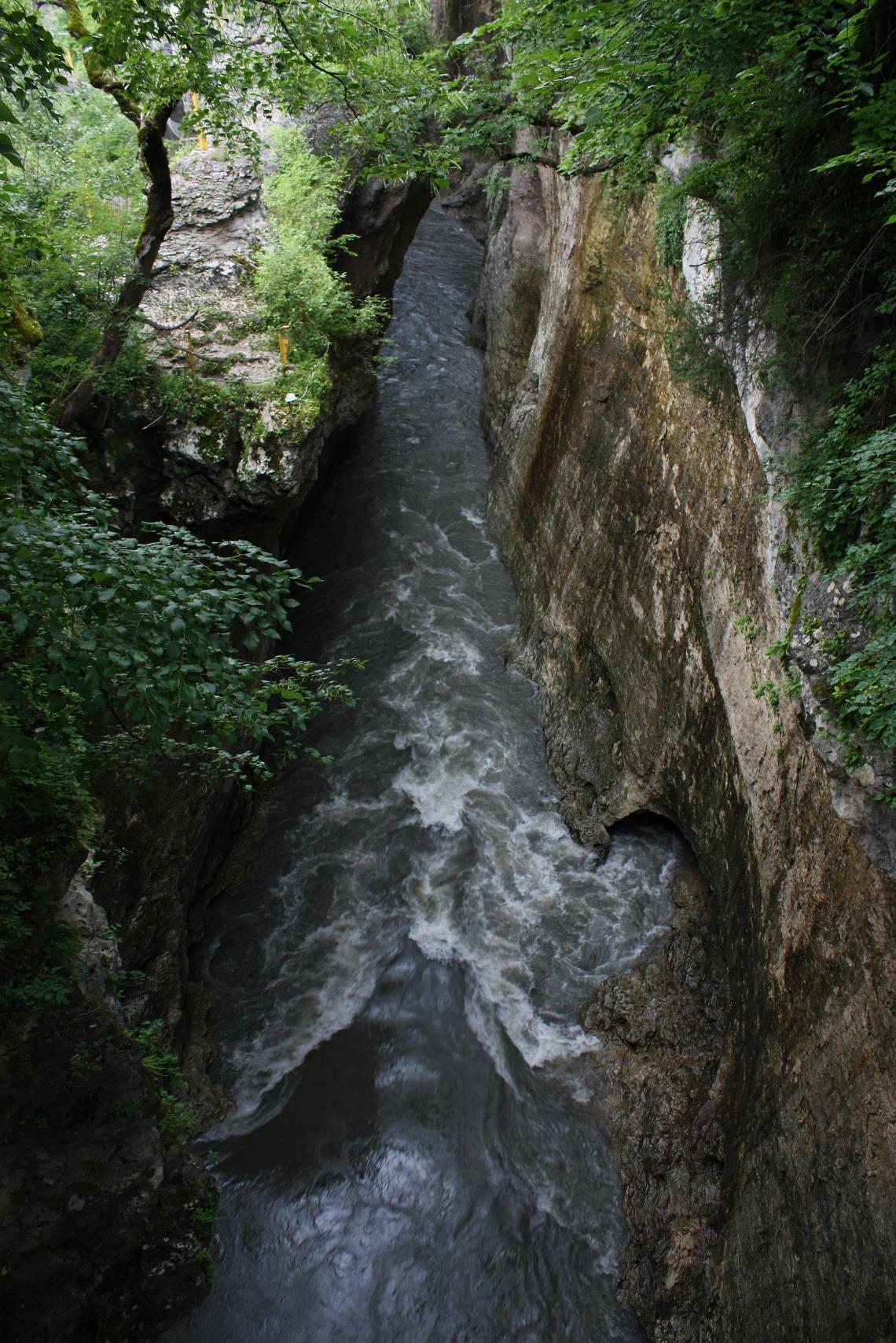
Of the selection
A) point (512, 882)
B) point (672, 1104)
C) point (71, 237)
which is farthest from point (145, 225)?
point (672, 1104)

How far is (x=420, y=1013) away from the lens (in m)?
8.08

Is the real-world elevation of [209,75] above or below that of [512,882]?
above

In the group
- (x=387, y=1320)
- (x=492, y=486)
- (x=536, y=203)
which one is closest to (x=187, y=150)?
(x=536, y=203)

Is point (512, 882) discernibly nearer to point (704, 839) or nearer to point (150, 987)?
point (704, 839)

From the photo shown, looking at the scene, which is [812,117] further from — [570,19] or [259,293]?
[259,293]

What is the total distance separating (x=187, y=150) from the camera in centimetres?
1298

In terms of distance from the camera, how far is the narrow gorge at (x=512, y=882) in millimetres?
4949

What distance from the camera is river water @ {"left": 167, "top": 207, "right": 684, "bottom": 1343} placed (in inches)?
247

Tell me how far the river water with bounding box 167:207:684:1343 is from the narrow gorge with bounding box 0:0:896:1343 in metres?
0.03

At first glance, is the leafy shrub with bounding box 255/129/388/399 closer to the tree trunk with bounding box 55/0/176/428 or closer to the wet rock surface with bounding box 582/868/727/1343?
the tree trunk with bounding box 55/0/176/428

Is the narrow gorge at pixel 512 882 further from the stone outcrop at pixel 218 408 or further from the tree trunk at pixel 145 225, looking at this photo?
the tree trunk at pixel 145 225

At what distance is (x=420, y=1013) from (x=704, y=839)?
10.8 feet

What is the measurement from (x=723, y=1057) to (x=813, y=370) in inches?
212

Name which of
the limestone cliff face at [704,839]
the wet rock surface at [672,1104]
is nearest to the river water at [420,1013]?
the wet rock surface at [672,1104]
